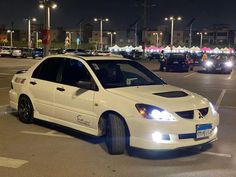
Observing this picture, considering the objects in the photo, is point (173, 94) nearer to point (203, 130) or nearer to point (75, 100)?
point (203, 130)

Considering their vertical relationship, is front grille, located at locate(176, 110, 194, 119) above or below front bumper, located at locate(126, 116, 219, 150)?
above

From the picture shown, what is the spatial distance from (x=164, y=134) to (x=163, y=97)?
2.37 feet

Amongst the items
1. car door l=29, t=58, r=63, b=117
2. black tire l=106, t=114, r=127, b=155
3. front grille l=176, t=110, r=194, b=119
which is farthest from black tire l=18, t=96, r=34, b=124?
front grille l=176, t=110, r=194, b=119

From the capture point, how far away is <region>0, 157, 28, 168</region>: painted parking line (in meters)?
6.62

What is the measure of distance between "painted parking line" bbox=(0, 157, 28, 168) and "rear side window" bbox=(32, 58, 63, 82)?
2319 millimetres

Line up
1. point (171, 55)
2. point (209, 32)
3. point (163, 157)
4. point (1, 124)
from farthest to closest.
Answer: point (209, 32) → point (171, 55) → point (1, 124) → point (163, 157)

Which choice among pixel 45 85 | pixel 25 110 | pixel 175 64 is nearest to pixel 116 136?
pixel 45 85

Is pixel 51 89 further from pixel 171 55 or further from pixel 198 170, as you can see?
pixel 171 55

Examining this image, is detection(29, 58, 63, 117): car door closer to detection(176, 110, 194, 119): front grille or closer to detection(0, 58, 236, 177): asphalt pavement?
detection(0, 58, 236, 177): asphalt pavement

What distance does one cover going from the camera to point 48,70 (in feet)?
30.2

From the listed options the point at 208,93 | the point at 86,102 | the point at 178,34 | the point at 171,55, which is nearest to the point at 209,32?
the point at 178,34

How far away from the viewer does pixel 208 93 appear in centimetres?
1761

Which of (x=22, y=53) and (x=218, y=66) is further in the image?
(x=22, y=53)

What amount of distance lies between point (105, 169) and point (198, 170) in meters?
1.33
